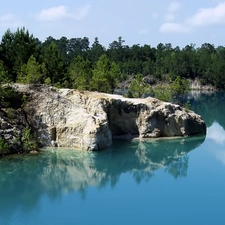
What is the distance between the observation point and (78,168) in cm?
2705

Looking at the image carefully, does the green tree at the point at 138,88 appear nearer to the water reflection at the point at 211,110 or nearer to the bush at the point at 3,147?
the water reflection at the point at 211,110

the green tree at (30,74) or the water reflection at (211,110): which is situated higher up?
the green tree at (30,74)

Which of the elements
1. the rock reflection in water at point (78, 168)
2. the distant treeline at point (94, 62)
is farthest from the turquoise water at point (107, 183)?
the distant treeline at point (94, 62)

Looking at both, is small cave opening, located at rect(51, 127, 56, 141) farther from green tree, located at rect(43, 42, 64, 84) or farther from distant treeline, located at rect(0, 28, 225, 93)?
green tree, located at rect(43, 42, 64, 84)

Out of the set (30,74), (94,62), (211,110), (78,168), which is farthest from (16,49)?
(94,62)

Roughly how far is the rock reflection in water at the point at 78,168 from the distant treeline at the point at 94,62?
843 centimetres

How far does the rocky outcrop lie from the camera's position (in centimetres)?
3084

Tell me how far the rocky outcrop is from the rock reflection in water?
4.42ft

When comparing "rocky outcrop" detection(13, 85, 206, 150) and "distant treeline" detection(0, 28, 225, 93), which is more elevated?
"distant treeline" detection(0, 28, 225, 93)

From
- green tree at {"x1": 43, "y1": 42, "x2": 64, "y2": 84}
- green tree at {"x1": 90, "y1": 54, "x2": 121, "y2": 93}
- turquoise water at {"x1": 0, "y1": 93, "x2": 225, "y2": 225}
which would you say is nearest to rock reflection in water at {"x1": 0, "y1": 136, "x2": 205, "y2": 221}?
turquoise water at {"x1": 0, "y1": 93, "x2": 225, "y2": 225}

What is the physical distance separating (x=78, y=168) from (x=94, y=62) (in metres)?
61.5

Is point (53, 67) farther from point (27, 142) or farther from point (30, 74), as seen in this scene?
point (27, 142)

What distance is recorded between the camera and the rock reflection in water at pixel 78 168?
2271cm

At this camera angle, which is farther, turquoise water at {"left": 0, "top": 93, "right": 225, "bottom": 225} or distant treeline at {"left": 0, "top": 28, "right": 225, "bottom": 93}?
distant treeline at {"left": 0, "top": 28, "right": 225, "bottom": 93}
